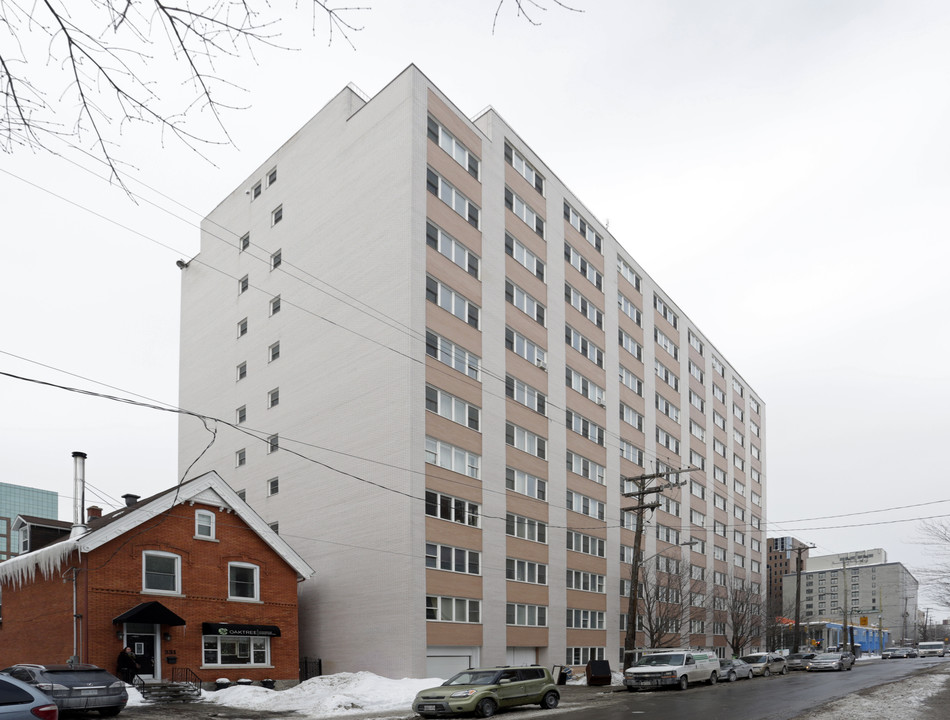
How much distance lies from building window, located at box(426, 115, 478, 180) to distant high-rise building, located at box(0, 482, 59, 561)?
12500cm

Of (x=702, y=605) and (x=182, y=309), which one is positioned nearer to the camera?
(x=182, y=309)

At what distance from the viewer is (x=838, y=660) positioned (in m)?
58.5

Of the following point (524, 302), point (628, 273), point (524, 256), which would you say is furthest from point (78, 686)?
point (628, 273)

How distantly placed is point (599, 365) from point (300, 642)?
25.7 metres

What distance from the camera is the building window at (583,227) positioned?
56000 mm

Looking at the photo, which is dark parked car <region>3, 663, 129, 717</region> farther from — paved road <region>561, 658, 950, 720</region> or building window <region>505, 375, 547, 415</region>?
building window <region>505, 375, 547, 415</region>

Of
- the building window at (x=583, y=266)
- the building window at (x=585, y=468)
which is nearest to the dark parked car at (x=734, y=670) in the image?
the building window at (x=585, y=468)

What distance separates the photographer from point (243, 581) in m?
35.5

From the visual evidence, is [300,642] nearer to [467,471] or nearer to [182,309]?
[467,471]

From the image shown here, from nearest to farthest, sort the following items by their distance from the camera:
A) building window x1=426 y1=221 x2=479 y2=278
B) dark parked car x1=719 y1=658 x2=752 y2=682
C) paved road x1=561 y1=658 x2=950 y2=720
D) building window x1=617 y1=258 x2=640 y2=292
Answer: paved road x1=561 y1=658 x2=950 y2=720 → building window x1=426 y1=221 x2=479 y2=278 → dark parked car x1=719 y1=658 x2=752 y2=682 → building window x1=617 y1=258 x2=640 y2=292

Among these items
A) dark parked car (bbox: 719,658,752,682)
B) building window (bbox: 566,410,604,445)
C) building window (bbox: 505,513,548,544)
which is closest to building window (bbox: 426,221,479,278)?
building window (bbox: 566,410,604,445)

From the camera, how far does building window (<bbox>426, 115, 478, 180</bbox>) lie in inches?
1674

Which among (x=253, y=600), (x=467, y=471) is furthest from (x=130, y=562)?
(x=467, y=471)

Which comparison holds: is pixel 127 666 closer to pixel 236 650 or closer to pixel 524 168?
pixel 236 650
